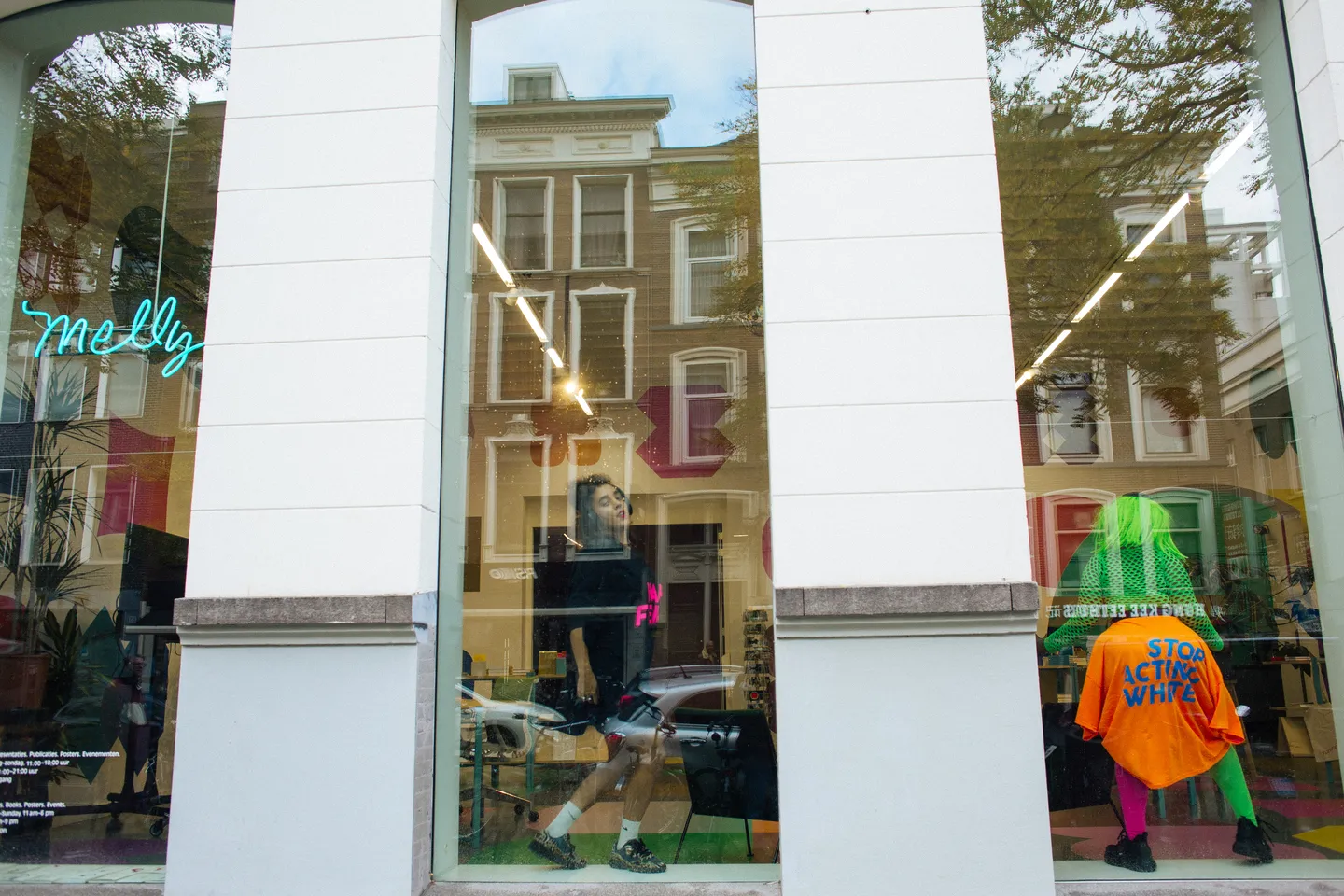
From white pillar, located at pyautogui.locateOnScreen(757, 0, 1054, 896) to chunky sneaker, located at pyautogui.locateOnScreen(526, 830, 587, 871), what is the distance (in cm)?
109

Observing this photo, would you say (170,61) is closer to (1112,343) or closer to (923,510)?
(923,510)

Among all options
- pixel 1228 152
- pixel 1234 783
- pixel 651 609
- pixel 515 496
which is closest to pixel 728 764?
pixel 651 609

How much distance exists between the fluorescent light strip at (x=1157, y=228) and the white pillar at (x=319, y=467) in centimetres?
422

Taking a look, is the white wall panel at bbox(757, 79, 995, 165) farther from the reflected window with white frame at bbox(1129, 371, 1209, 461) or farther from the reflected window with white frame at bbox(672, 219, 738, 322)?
the reflected window with white frame at bbox(1129, 371, 1209, 461)

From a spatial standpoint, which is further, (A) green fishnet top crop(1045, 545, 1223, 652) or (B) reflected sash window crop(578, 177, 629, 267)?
(B) reflected sash window crop(578, 177, 629, 267)

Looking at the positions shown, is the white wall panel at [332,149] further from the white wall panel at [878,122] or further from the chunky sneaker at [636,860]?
the chunky sneaker at [636,860]

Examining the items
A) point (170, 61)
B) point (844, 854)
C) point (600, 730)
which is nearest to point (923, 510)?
point (844, 854)

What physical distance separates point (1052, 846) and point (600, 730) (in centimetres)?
218

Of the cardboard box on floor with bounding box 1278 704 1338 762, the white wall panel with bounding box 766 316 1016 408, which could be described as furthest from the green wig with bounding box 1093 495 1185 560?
the white wall panel with bounding box 766 316 1016 408

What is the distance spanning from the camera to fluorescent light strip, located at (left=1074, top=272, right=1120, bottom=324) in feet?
Result: 19.5

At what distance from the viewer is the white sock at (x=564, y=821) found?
462 cm

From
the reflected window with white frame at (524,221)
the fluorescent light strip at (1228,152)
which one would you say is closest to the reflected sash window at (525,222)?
the reflected window with white frame at (524,221)

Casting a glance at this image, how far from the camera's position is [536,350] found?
578 centimetres

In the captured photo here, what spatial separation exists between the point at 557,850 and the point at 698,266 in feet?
10.7
